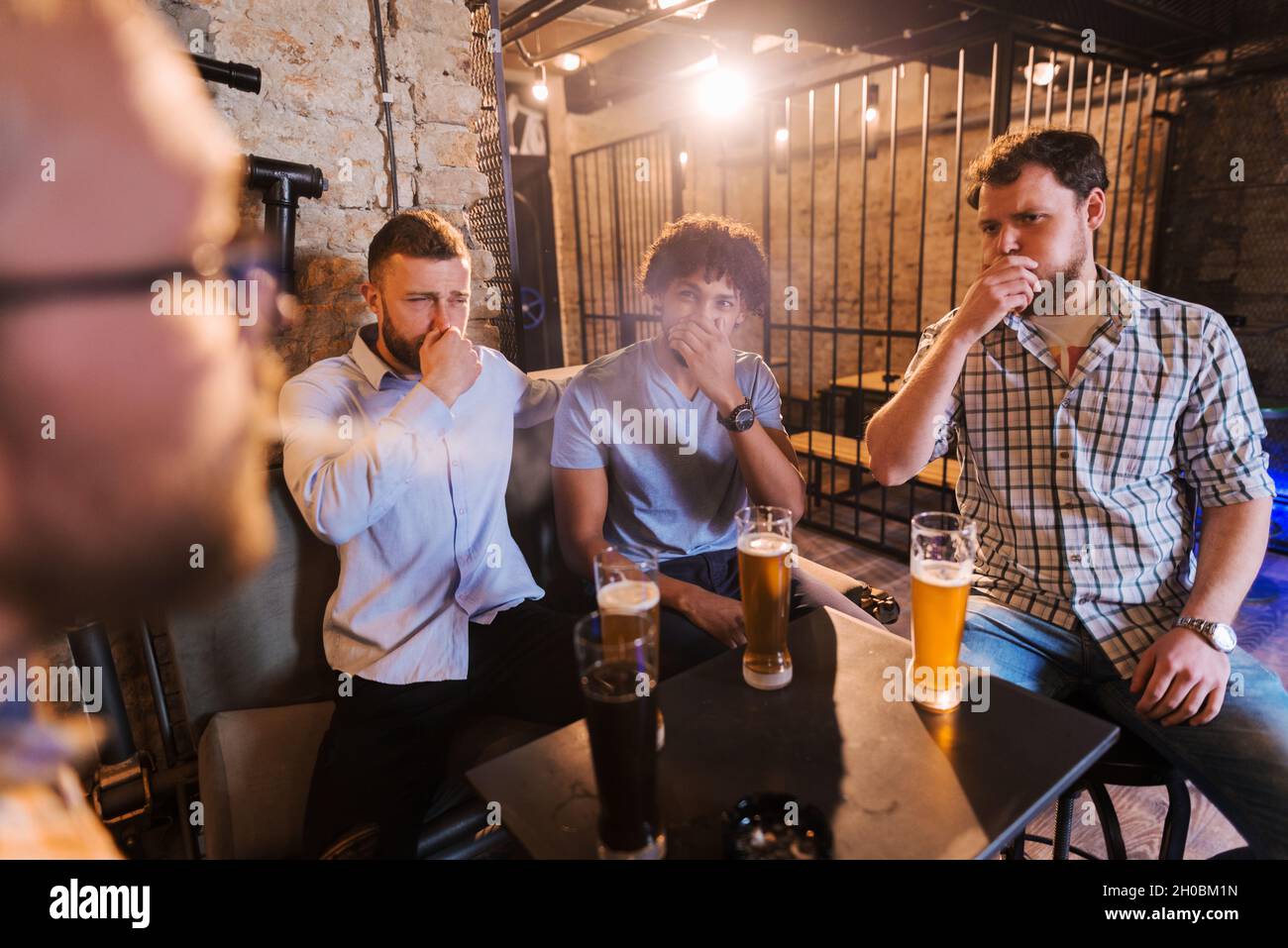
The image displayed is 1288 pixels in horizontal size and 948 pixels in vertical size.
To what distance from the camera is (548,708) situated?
5.63 feet

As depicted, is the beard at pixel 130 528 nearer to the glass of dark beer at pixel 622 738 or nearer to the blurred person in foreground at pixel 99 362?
the blurred person in foreground at pixel 99 362

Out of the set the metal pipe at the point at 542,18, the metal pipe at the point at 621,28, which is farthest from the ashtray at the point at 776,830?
A: the metal pipe at the point at 542,18

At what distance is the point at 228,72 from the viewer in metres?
1.66

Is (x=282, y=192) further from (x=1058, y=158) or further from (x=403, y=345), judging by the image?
(x=1058, y=158)

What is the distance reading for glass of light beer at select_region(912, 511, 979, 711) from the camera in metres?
1.02

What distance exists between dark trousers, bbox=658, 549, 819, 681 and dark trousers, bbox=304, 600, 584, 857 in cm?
25

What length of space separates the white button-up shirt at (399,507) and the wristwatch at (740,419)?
1.95ft

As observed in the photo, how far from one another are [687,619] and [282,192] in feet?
4.76

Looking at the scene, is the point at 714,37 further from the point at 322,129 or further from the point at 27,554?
the point at 27,554

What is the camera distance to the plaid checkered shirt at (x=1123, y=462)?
1.52 meters

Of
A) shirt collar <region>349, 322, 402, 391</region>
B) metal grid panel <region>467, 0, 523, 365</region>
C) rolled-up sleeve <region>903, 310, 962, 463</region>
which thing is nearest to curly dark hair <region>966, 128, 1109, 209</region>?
rolled-up sleeve <region>903, 310, 962, 463</region>

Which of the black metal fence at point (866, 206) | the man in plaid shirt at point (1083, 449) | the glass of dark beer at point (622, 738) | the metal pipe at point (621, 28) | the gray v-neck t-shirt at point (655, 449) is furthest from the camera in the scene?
the black metal fence at point (866, 206)

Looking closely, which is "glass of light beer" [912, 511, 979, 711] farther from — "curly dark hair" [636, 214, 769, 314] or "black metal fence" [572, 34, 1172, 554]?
"black metal fence" [572, 34, 1172, 554]
